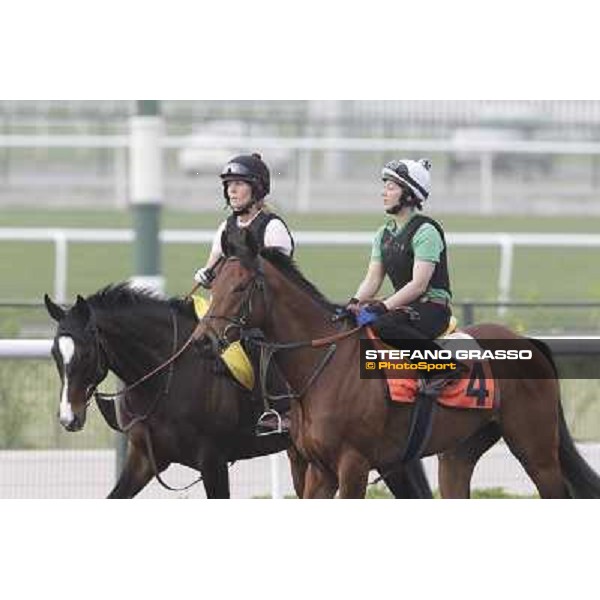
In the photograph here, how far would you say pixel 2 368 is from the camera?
9.55 meters

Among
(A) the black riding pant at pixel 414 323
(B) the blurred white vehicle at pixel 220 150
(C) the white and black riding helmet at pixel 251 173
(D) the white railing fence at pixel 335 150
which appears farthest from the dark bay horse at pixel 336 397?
(B) the blurred white vehicle at pixel 220 150

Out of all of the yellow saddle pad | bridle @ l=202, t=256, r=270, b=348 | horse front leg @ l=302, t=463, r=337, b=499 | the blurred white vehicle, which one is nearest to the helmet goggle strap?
bridle @ l=202, t=256, r=270, b=348

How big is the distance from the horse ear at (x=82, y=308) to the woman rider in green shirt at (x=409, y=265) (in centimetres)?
110

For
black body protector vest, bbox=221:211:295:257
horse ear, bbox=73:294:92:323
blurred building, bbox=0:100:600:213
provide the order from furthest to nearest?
blurred building, bbox=0:100:600:213
black body protector vest, bbox=221:211:295:257
horse ear, bbox=73:294:92:323

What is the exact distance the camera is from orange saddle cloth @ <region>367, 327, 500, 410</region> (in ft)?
25.5

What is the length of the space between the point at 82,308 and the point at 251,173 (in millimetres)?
918

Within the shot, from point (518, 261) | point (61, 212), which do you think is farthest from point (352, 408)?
point (61, 212)

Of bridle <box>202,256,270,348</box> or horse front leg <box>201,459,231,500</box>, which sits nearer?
bridle <box>202,256,270,348</box>

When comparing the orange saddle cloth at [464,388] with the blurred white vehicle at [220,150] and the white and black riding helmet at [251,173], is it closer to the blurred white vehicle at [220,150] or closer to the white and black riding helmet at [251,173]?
the white and black riding helmet at [251,173]

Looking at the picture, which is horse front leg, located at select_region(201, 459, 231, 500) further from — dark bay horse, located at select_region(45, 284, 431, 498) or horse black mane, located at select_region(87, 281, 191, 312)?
horse black mane, located at select_region(87, 281, 191, 312)

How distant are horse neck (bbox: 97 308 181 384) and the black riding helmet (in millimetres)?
680

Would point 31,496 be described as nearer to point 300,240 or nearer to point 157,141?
point 157,141

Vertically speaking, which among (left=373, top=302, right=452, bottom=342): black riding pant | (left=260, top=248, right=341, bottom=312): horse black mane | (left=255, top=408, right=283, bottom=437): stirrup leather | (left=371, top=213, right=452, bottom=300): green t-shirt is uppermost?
(left=371, top=213, right=452, bottom=300): green t-shirt

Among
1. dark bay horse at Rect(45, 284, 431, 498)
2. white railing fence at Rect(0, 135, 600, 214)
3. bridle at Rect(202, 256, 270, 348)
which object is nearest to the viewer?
bridle at Rect(202, 256, 270, 348)
